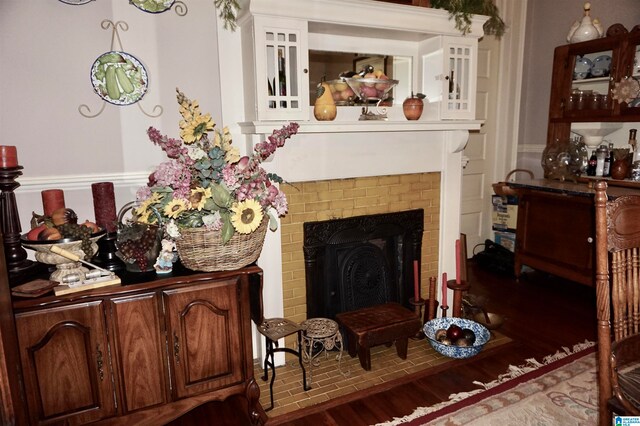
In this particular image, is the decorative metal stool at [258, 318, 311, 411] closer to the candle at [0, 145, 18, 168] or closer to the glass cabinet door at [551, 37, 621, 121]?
the candle at [0, 145, 18, 168]

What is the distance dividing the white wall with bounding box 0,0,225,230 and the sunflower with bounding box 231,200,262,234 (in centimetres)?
81

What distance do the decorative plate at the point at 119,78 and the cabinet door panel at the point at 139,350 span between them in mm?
1061

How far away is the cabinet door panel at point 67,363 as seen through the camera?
1.66 m

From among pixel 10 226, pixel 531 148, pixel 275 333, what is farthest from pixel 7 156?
pixel 531 148

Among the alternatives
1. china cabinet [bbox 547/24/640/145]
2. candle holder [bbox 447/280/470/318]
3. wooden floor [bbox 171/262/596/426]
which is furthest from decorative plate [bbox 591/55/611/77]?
candle holder [bbox 447/280/470/318]

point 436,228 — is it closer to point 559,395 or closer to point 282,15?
point 559,395

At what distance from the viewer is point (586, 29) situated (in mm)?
3617

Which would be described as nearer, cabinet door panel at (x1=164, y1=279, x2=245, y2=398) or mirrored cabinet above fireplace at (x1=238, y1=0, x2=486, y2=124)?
cabinet door panel at (x1=164, y1=279, x2=245, y2=398)

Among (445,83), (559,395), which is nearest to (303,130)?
(445,83)

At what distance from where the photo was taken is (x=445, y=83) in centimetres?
271

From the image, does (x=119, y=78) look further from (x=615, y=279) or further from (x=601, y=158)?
(x=601, y=158)

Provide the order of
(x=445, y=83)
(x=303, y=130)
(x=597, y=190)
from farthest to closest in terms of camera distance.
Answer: (x=445, y=83), (x=303, y=130), (x=597, y=190)

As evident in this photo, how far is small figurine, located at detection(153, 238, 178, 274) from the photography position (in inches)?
75.3

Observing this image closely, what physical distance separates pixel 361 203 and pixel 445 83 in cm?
91
